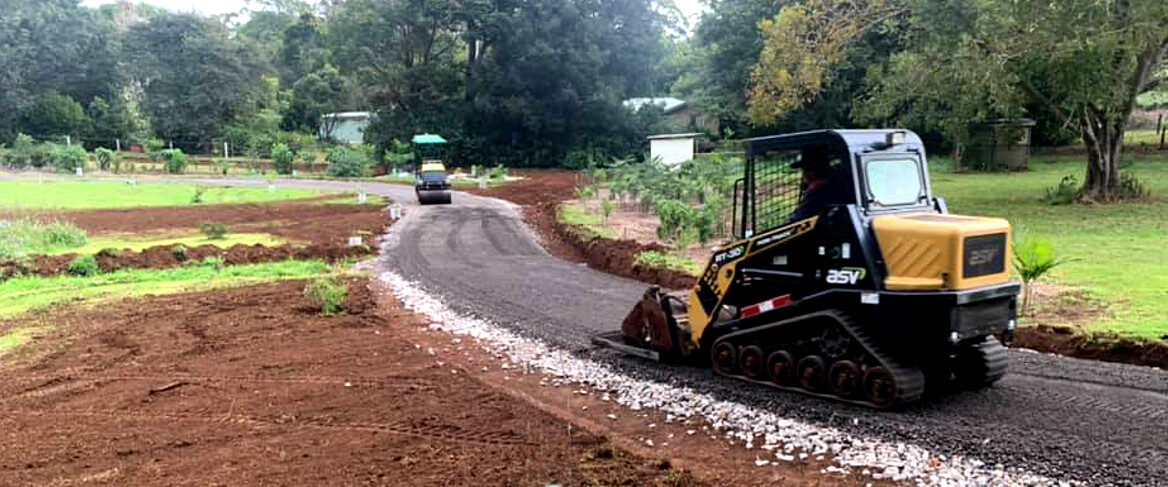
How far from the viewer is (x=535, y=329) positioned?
1103 centimetres

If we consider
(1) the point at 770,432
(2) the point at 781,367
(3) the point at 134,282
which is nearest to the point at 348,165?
(3) the point at 134,282

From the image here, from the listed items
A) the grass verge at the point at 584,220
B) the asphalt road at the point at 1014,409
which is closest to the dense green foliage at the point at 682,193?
the grass verge at the point at 584,220

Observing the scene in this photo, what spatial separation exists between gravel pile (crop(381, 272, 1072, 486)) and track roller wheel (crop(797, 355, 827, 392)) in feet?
1.71

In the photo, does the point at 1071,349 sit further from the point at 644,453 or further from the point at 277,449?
the point at 277,449

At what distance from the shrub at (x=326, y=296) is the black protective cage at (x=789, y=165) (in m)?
7.03

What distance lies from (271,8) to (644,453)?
3908 inches

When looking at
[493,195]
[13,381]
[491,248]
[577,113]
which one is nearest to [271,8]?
[577,113]

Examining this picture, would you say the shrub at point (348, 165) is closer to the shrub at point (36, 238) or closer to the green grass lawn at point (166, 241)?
the green grass lawn at point (166, 241)

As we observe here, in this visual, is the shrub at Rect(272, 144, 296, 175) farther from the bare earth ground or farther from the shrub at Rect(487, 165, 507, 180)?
the bare earth ground

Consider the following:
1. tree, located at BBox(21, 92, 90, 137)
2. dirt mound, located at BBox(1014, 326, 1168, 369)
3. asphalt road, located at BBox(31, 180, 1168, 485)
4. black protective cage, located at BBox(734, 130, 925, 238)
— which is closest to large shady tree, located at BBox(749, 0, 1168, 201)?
dirt mound, located at BBox(1014, 326, 1168, 369)

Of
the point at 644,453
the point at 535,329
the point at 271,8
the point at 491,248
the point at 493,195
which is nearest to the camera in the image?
the point at 644,453

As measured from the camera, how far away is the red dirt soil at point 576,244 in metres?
14.6

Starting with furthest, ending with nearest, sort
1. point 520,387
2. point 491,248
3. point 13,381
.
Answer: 1. point 491,248
2. point 13,381
3. point 520,387

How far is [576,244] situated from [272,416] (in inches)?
505
